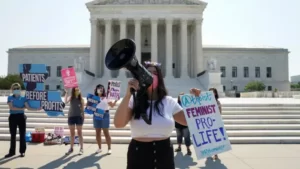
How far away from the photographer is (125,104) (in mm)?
3227

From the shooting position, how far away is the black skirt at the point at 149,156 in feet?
10.7

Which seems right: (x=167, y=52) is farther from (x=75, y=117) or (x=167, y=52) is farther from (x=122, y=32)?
(x=75, y=117)

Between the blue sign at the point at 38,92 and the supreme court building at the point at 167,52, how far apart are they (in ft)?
101

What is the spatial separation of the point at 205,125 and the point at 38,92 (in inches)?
226

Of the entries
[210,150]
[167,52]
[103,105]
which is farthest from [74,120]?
[167,52]

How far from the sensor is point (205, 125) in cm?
486

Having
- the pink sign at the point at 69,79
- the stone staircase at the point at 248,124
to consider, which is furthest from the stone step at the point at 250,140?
the pink sign at the point at 69,79

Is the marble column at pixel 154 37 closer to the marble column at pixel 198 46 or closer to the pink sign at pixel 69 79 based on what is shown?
the marble column at pixel 198 46

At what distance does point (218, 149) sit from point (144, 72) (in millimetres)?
2607

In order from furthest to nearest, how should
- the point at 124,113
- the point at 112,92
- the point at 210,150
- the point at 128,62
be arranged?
the point at 112,92
the point at 210,150
the point at 124,113
the point at 128,62

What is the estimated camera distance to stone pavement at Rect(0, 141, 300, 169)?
7.35 meters

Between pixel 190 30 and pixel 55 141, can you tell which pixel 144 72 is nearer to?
pixel 55 141

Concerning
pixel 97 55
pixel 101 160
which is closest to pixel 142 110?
pixel 101 160

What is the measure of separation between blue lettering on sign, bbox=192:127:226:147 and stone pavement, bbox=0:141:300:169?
2.69 meters
